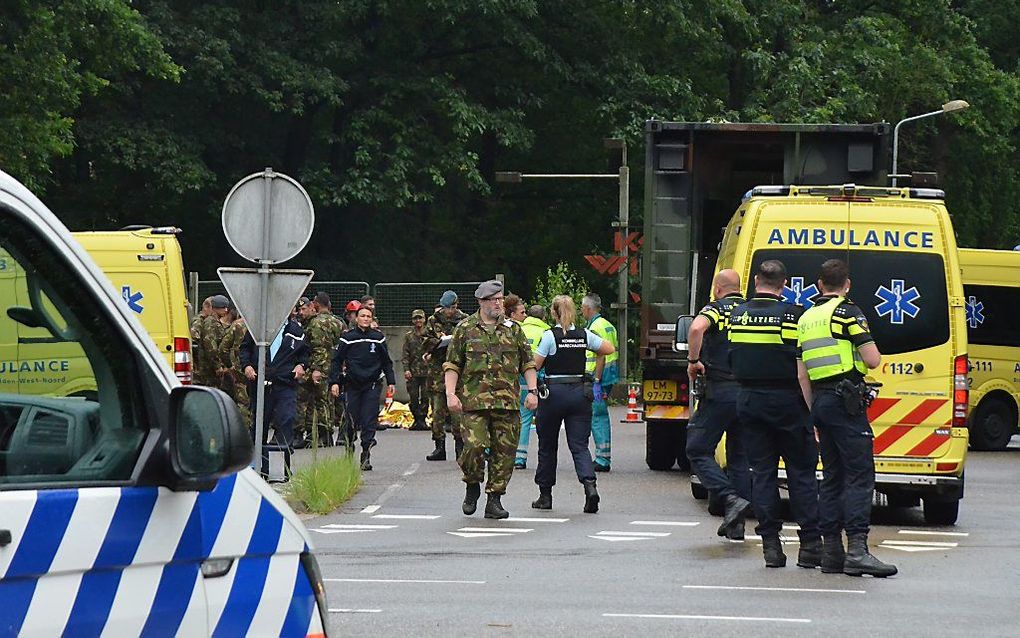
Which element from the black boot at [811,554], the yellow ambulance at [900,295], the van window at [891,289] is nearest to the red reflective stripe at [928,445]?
the yellow ambulance at [900,295]

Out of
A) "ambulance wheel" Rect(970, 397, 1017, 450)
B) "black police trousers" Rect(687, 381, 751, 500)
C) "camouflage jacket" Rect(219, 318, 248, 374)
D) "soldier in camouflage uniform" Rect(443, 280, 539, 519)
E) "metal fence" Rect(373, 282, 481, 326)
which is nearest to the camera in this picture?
"black police trousers" Rect(687, 381, 751, 500)

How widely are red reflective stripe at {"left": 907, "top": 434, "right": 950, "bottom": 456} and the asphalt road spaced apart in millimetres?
569

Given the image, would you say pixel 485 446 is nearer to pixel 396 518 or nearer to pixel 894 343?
pixel 396 518

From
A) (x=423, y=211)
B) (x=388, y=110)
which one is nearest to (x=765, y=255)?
(x=388, y=110)

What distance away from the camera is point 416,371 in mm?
24297

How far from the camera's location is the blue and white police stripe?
10.9 feet

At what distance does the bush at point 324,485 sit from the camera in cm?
1371

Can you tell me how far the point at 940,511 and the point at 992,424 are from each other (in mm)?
9648

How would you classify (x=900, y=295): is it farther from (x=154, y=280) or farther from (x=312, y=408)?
(x=312, y=408)

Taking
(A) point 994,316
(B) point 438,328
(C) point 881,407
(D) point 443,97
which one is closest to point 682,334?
(C) point 881,407

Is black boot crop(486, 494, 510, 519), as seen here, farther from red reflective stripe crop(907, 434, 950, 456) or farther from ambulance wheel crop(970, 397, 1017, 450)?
ambulance wheel crop(970, 397, 1017, 450)

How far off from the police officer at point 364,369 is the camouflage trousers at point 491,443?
433 cm

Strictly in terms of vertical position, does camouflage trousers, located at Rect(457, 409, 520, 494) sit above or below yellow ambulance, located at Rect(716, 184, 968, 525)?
below

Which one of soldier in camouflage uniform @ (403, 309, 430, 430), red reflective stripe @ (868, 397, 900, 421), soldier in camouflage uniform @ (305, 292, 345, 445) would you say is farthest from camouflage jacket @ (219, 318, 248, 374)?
red reflective stripe @ (868, 397, 900, 421)
